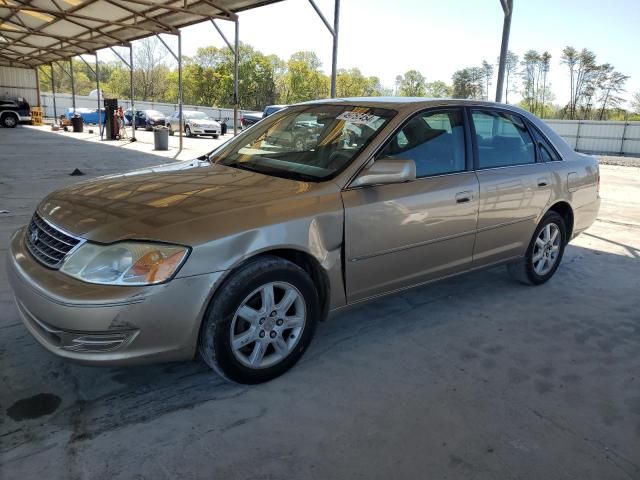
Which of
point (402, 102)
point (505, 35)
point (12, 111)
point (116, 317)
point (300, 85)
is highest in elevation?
point (300, 85)

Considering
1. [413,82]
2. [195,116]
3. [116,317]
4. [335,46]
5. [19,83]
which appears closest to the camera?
[116,317]

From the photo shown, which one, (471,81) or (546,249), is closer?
(546,249)

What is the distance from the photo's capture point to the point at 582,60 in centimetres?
5041

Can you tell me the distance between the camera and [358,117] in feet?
11.1

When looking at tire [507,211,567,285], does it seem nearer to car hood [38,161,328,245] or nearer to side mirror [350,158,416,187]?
side mirror [350,158,416,187]

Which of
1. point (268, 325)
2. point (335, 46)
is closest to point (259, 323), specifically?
point (268, 325)

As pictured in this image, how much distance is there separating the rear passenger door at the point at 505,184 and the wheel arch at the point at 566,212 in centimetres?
30

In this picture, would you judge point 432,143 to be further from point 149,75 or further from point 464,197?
point 149,75

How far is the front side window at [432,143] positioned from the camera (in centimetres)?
326

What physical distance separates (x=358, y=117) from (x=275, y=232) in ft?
4.01

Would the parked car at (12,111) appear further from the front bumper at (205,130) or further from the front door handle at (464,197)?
the front door handle at (464,197)

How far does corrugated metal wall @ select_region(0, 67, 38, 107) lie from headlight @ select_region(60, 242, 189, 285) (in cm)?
3818

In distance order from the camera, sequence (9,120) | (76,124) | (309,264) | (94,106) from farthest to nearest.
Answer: (94,106) → (9,120) → (76,124) → (309,264)

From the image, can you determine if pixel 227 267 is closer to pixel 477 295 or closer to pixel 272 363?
pixel 272 363
